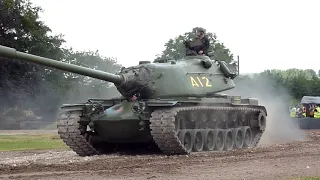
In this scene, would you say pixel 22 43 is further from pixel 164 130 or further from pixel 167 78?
pixel 164 130

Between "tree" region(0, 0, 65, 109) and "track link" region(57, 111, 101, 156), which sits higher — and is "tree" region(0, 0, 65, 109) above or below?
above

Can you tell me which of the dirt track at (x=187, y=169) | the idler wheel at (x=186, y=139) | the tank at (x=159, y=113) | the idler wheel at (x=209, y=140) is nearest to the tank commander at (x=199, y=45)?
the tank at (x=159, y=113)

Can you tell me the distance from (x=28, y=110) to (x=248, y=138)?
139 ft

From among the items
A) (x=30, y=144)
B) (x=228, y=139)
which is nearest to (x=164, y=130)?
(x=228, y=139)

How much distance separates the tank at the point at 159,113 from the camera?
60.8ft

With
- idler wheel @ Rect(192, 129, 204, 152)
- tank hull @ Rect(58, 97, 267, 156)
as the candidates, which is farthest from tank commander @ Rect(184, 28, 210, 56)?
idler wheel @ Rect(192, 129, 204, 152)

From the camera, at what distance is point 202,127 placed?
20.9 meters

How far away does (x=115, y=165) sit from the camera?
15.2 metres

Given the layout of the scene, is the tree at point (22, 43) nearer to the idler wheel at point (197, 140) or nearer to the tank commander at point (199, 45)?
the tank commander at point (199, 45)

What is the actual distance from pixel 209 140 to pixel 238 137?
2231mm

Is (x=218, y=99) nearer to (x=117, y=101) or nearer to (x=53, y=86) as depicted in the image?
(x=117, y=101)

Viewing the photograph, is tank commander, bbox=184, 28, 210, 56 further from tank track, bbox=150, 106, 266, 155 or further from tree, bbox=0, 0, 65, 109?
tree, bbox=0, 0, 65, 109

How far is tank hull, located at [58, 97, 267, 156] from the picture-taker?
723 inches

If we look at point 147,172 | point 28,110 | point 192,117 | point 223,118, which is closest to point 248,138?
point 223,118
